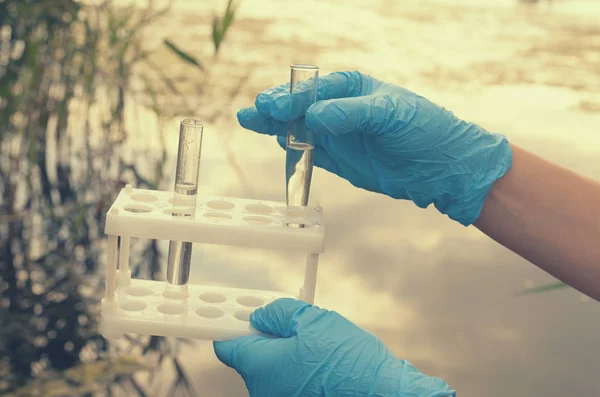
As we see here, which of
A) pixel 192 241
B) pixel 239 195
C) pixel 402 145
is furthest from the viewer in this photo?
pixel 239 195

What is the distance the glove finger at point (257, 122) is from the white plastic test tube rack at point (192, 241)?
0.21 m

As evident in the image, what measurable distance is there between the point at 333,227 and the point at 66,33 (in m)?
1.41

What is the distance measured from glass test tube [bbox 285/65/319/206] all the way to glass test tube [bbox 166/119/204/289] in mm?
131

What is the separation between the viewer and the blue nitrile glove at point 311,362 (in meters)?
1.04

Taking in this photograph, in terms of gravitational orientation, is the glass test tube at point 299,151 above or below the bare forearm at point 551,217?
above

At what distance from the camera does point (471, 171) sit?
1266 millimetres

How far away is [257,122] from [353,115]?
0.24 m

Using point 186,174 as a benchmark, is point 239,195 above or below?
below

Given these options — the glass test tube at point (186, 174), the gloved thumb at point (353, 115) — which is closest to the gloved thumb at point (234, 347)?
the glass test tube at point (186, 174)

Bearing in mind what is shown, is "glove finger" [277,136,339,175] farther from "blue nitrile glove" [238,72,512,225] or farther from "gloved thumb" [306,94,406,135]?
"gloved thumb" [306,94,406,135]

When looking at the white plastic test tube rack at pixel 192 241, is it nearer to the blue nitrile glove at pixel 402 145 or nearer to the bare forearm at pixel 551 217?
the blue nitrile glove at pixel 402 145

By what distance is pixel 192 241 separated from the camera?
104cm

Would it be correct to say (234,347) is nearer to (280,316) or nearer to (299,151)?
(280,316)

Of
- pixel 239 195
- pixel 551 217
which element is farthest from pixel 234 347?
pixel 239 195
